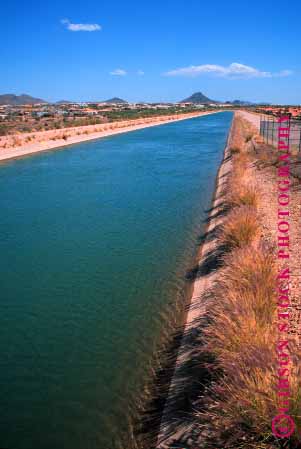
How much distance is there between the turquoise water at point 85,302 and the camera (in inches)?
199

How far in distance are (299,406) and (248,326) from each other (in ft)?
4.69

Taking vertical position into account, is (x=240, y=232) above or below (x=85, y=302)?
above

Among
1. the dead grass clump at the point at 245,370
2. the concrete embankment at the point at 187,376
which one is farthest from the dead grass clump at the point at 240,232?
the dead grass clump at the point at 245,370

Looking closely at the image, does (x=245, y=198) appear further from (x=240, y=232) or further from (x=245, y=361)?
(x=245, y=361)

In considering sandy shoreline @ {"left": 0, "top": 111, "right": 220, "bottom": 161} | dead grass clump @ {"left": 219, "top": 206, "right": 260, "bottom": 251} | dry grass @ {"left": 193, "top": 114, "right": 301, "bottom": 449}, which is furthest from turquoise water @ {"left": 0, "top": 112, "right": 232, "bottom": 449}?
sandy shoreline @ {"left": 0, "top": 111, "right": 220, "bottom": 161}

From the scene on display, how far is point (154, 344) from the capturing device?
6.38 metres

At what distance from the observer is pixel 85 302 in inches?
310

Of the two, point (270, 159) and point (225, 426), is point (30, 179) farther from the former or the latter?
point (225, 426)

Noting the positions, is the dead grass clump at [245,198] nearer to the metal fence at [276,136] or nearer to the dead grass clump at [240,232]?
the dead grass clump at [240,232]

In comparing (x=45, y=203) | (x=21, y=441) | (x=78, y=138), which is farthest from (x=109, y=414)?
(x=78, y=138)

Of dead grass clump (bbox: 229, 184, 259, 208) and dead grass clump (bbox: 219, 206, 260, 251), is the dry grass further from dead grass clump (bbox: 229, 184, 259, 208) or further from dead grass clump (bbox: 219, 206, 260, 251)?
dead grass clump (bbox: 229, 184, 259, 208)

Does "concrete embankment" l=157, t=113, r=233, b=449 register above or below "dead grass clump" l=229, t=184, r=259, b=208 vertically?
below

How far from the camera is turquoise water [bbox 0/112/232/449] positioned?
16.6 feet

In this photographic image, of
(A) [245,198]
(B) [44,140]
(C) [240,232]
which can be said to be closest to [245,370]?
(C) [240,232]
